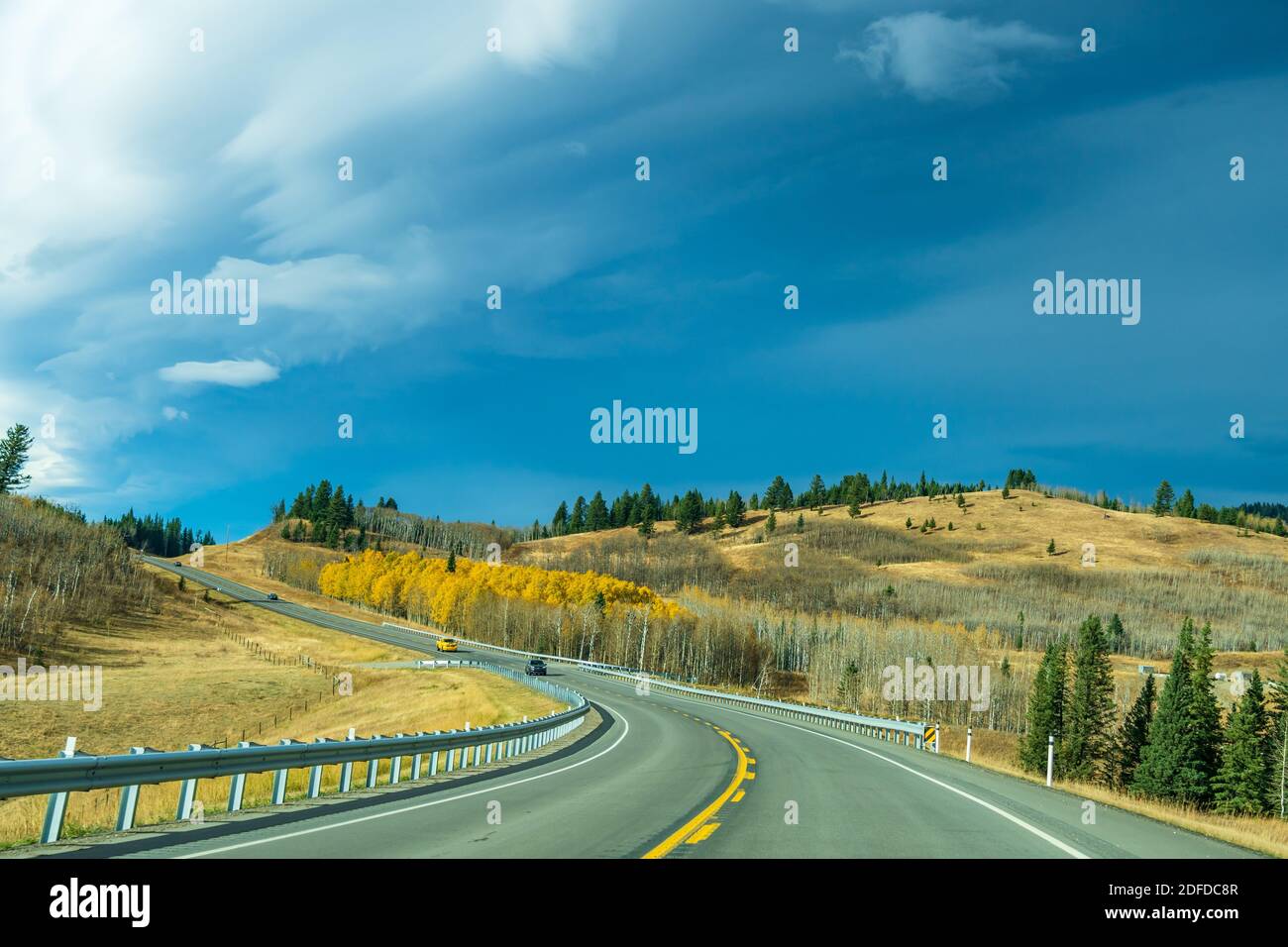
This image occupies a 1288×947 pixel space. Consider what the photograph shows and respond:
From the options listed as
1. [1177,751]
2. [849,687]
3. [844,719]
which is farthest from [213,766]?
[849,687]

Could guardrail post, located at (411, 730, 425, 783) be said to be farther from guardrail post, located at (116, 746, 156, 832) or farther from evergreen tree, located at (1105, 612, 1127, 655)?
evergreen tree, located at (1105, 612, 1127, 655)

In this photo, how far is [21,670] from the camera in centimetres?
7150

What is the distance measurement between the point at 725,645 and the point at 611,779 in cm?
11806

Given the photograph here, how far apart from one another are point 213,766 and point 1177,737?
66.8m

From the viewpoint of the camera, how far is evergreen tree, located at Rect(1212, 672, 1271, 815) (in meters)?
57.6

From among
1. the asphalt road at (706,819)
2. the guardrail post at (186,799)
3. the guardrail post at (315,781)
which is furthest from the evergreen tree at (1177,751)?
the guardrail post at (186,799)

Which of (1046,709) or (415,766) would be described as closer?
(415,766)

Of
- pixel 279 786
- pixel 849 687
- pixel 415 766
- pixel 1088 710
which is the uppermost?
pixel 279 786

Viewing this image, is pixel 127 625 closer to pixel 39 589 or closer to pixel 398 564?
pixel 39 589

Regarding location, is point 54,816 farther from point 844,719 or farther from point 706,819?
point 844,719

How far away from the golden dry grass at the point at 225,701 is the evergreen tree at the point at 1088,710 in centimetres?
4281

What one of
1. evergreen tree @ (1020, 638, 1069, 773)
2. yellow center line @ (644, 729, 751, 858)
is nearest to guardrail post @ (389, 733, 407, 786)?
yellow center line @ (644, 729, 751, 858)

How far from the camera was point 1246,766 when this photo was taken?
58.2 meters
